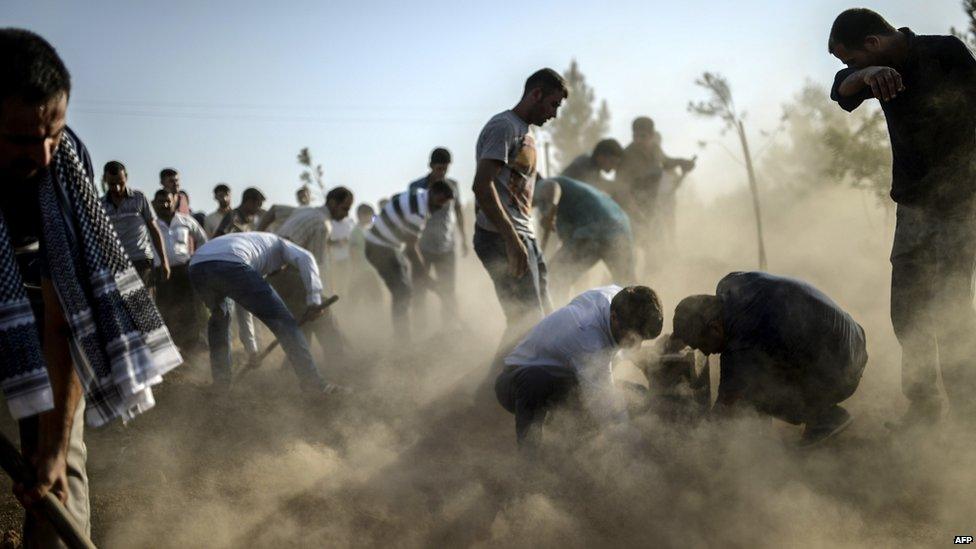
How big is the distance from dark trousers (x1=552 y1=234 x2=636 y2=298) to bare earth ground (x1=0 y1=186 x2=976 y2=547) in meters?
1.32

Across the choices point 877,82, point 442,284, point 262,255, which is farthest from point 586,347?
point 442,284

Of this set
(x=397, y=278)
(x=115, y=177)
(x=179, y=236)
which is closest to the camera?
(x=115, y=177)

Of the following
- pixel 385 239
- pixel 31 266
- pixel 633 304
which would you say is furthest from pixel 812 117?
pixel 31 266

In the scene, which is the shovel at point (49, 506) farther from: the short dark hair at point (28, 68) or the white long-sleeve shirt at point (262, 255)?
the white long-sleeve shirt at point (262, 255)

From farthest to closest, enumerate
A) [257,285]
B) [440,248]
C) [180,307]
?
[440,248]
[180,307]
[257,285]

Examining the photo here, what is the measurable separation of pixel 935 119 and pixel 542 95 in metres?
2.01

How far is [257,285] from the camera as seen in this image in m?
5.18

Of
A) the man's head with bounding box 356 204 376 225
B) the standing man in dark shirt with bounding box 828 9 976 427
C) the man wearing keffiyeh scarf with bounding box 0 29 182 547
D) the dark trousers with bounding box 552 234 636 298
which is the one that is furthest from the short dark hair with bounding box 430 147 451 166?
the man wearing keffiyeh scarf with bounding box 0 29 182 547

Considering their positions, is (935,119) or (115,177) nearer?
(935,119)

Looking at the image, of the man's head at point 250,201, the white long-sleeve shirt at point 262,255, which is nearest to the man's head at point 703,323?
the white long-sleeve shirt at point 262,255

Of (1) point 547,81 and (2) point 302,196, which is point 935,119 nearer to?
(1) point 547,81

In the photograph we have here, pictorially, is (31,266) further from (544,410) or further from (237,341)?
(237,341)

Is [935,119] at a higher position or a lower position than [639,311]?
higher

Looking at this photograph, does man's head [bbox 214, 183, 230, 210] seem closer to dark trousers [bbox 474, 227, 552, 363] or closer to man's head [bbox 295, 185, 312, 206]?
man's head [bbox 295, 185, 312, 206]
